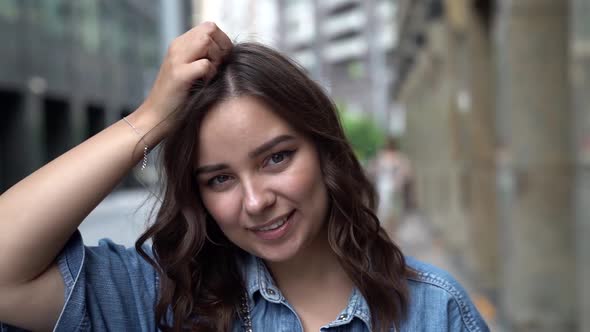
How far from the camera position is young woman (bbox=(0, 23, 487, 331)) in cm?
161

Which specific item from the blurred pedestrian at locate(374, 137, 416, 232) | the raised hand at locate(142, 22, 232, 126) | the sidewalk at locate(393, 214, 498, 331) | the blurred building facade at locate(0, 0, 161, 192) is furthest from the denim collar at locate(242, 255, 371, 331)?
the blurred building facade at locate(0, 0, 161, 192)

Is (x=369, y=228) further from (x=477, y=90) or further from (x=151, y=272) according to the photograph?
(x=477, y=90)

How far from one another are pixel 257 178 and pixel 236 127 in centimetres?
13

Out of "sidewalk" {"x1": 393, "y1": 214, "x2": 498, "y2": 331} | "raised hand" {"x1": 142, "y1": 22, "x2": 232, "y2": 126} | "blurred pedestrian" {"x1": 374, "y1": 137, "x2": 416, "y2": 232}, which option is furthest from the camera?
"blurred pedestrian" {"x1": 374, "y1": 137, "x2": 416, "y2": 232}

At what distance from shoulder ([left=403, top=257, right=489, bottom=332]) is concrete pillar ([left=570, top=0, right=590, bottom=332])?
2.51 meters

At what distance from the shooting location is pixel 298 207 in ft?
5.74

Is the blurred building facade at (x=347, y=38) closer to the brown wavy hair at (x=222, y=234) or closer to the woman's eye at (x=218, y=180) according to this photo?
the brown wavy hair at (x=222, y=234)

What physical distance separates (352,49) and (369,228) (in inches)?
3403

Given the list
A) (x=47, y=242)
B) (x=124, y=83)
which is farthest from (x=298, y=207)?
(x=124, y=83)

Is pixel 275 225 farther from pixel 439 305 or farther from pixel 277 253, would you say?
pixel 439 305

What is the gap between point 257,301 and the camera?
1.87 metres

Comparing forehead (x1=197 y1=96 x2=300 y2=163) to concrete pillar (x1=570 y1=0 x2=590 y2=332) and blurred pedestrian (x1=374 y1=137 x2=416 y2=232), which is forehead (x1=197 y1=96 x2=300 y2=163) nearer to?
concrete pillar (x1=570 y1=0 x2=590 y2=332)

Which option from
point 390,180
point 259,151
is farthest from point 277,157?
point 390,180

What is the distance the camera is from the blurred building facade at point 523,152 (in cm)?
456
